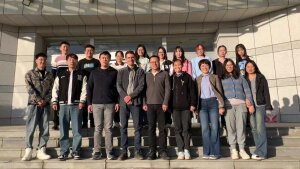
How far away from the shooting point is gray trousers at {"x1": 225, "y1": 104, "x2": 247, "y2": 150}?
16.0 feet

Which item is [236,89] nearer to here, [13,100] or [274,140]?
[274,140]

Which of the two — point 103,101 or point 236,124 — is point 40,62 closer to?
point 103,101

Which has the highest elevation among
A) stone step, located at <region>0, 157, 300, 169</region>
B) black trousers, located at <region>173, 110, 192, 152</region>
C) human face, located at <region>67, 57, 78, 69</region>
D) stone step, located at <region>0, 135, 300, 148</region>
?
human face, located at <region>67, 57, 78, 69</region>

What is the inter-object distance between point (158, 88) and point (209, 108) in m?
1.02

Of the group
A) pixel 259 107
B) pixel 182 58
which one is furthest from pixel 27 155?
pixel 259 107

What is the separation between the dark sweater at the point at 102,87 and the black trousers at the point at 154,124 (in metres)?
0.74

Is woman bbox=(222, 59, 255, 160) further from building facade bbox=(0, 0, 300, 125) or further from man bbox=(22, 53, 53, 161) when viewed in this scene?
building facade bbox=(0, 0, 300, 125)

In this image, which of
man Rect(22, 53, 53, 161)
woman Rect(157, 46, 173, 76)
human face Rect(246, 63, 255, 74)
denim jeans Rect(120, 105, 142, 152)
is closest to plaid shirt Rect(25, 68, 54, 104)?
man Rect(22, 53, 53, 161)

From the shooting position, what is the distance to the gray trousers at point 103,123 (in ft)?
15.8

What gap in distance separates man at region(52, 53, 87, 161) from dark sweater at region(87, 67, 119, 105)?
19 cm

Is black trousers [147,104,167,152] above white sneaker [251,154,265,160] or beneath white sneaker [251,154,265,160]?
above

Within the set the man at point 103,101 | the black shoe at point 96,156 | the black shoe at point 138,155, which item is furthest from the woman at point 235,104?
the black shoe at point 96,156

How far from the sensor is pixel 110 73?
5.09 meters

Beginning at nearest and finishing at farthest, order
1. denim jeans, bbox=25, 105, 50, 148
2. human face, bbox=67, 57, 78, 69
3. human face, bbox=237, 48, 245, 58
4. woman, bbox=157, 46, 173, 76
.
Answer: denim jeans, bbox=25, 105, 50, 148 < human face, bbox=67, 57, 78, 69 < woman, bbox=157, 46, 173, 76 < human face, bbox=237, 48, 245, 58
